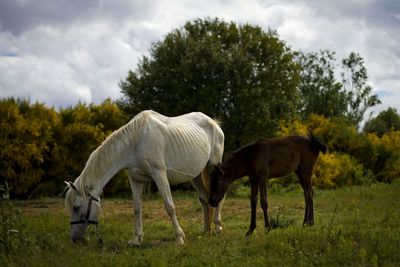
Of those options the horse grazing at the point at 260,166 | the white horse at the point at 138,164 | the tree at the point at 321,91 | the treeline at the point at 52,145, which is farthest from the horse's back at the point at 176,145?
the tree at the point at 321,91

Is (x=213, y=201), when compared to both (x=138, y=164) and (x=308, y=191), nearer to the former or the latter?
(x=138, y=164)

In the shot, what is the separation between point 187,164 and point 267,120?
472 inches

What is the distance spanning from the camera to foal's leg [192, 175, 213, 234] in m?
8.98

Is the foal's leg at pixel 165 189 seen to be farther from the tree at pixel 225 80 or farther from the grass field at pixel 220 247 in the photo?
the tree at pixel 225 80

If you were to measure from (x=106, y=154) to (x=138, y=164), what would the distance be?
21.3 inches

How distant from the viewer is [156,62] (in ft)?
68.4

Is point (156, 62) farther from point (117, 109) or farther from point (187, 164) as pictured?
point (187, 164)

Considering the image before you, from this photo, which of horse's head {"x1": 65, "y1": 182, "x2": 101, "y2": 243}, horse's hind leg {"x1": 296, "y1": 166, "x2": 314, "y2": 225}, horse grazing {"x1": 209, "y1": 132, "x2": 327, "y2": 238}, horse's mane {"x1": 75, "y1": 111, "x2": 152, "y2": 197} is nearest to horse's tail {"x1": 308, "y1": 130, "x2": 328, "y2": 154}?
horse grazing {"x1": 209, "y1": 132, "x2": 327, "y2": 238}

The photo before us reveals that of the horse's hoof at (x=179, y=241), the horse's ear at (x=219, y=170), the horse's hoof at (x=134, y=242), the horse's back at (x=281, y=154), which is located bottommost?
the horse's hoof at (x=134, y=242)

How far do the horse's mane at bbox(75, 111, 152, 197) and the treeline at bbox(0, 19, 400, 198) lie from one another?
9442mm

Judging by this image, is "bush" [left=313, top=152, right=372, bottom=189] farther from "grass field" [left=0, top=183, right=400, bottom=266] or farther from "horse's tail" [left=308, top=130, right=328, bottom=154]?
"horse's tail" [left=308, top=130, right=328, bottom=154]

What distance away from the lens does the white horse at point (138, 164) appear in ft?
25.0

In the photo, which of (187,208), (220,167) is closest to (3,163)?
(187,208)

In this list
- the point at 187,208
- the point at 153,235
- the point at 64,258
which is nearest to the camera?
the point at 64,258
